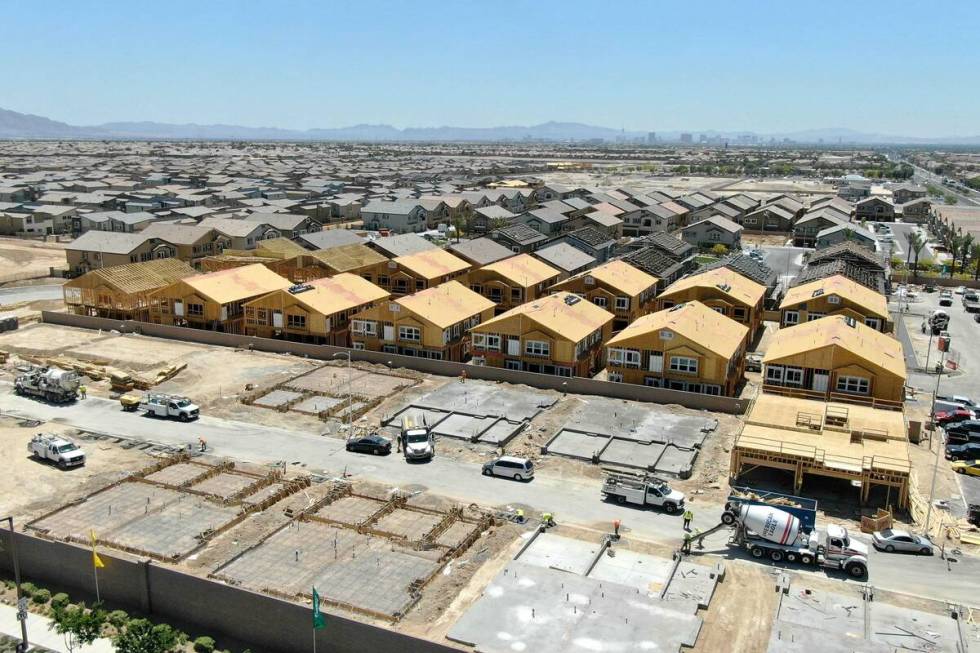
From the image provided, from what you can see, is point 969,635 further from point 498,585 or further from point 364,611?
point 364,611

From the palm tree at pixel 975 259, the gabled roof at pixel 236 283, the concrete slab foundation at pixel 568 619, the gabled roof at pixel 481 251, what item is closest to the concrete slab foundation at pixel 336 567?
the concrete slab foundation at pixel 568 619

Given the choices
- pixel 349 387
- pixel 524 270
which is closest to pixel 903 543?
pixel 349 387

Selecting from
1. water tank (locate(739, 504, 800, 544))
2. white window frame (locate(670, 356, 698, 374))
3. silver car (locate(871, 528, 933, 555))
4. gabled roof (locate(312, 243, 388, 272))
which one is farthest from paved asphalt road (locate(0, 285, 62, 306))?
silver car (locate(871, 528, 933, 555))

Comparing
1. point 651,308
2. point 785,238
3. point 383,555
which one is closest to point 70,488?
point 383,555

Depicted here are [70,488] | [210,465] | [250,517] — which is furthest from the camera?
[210,465]

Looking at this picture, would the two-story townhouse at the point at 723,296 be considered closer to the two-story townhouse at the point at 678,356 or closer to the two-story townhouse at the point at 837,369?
the two-story townhouse at the point at 678,356

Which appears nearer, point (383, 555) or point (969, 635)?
point (969, 635)
